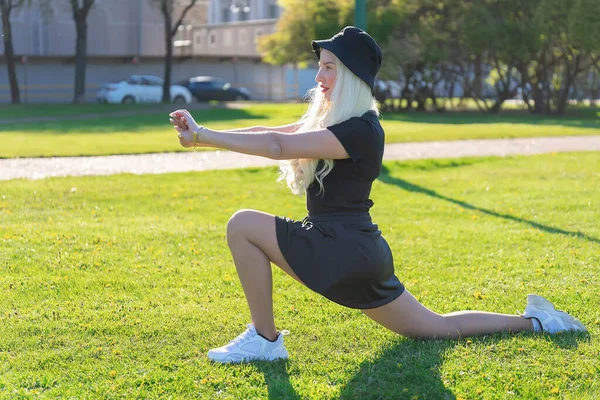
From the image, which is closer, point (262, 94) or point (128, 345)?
point (128, 345)

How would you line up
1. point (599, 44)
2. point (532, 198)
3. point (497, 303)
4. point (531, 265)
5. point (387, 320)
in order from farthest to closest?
point (599, 44)
point (532, 198)
point (531, 265)
point (497, 303)
point (387, 320)

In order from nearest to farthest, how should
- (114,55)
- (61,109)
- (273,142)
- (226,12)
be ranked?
(273,142), (61,109), (114,55), (226,12)

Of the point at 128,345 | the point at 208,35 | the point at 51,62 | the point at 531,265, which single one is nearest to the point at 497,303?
the point at 531,265

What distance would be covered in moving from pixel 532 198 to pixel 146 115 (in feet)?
72.4

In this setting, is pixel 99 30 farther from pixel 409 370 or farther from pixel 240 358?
pixel 409 370

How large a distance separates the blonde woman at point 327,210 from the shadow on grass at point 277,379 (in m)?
0.06

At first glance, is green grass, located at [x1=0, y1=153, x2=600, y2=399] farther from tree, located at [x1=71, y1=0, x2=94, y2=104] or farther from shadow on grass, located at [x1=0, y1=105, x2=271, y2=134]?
tree, located at [x1=71, y1=0, x2=94, y2=104]

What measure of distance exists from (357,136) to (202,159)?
10508mm

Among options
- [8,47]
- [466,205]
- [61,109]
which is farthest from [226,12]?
[466,205]

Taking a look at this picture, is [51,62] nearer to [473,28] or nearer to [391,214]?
[473,28]

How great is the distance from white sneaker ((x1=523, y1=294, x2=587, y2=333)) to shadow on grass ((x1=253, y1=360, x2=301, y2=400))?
1.48 metres

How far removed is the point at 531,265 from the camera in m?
6.39

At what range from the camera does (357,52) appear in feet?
12.9

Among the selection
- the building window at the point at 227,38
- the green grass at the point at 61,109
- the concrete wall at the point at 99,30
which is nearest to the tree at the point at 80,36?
the green grass at the point at 61,109
